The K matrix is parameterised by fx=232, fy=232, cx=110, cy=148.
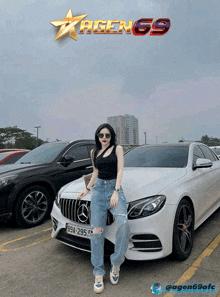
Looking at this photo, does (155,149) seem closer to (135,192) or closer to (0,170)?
(135,192)

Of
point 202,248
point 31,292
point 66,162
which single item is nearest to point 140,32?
point 66,162

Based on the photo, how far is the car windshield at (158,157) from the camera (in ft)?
12.1

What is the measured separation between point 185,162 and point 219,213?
207 cm

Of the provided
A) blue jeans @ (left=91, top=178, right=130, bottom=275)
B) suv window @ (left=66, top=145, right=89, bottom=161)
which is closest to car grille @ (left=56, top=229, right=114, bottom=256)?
blue jeans @ (left=91, top=178, right=130, bottom=275)

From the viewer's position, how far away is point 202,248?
10.4 ft

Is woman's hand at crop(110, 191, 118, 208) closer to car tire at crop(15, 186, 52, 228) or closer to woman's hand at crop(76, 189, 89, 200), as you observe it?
woman's hand at crop(76, 189, 89, 200)

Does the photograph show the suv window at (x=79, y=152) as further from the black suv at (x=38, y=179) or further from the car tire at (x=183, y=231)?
the car tire at (x=183, y=231)

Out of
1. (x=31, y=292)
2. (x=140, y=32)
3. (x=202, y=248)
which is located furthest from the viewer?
(x=140, y=32)

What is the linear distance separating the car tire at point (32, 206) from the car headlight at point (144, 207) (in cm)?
249

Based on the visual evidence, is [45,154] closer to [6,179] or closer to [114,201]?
[6,179]

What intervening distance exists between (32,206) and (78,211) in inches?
79.6

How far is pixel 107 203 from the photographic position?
2461 millimetres

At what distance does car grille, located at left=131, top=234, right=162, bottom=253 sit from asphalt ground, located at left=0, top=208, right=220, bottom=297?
338 millimetres

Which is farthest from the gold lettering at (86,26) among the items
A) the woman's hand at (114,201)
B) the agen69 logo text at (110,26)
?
the woman's hand at (114,201)
